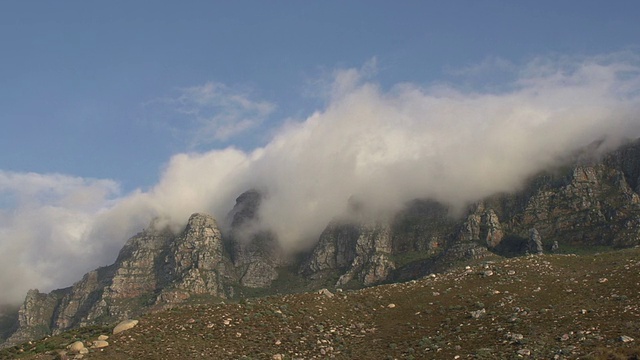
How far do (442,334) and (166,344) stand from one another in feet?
63.8

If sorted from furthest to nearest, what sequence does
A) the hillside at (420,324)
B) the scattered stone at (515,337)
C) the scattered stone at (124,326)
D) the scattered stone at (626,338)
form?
the scattered stone at (124,326) < the scattered stone at (515,337) < the hillside at (420,324) < the scattered stone at (626,338)

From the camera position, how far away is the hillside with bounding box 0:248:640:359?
3109 cm

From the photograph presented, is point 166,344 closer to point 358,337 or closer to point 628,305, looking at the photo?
point 358,337

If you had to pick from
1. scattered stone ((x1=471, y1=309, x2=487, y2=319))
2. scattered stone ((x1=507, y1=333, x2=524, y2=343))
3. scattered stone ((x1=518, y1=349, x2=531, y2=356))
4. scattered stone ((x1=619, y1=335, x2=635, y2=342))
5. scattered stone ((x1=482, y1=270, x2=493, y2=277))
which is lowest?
scattered stone ((x1=518, y1=349, x2=531, y2=356))

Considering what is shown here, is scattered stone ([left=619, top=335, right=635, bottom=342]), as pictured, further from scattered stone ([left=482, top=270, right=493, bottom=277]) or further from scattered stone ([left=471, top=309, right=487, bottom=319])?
scattered stone ([left=482, top=270, right=493, bottom=277])

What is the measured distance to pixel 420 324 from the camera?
3891 cm

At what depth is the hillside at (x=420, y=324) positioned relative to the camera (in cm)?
3109

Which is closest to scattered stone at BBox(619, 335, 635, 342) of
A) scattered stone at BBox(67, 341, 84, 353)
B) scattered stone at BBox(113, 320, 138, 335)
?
scattered stone at BBox(113, 320, 138, 335)

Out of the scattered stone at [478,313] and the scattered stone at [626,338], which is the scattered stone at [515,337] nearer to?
the scattered stone at [478,313]

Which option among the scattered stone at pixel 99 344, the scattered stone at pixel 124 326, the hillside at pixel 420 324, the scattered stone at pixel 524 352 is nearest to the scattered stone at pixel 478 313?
the hillside at pixel 420 324

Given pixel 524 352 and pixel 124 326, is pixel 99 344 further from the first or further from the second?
pixel 524 352

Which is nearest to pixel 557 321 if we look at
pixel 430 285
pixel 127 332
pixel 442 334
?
pixel 442 334

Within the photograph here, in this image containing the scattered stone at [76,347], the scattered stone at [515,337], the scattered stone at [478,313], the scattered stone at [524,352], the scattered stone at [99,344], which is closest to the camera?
the scattered stone at [524,352]

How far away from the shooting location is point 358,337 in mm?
37094
